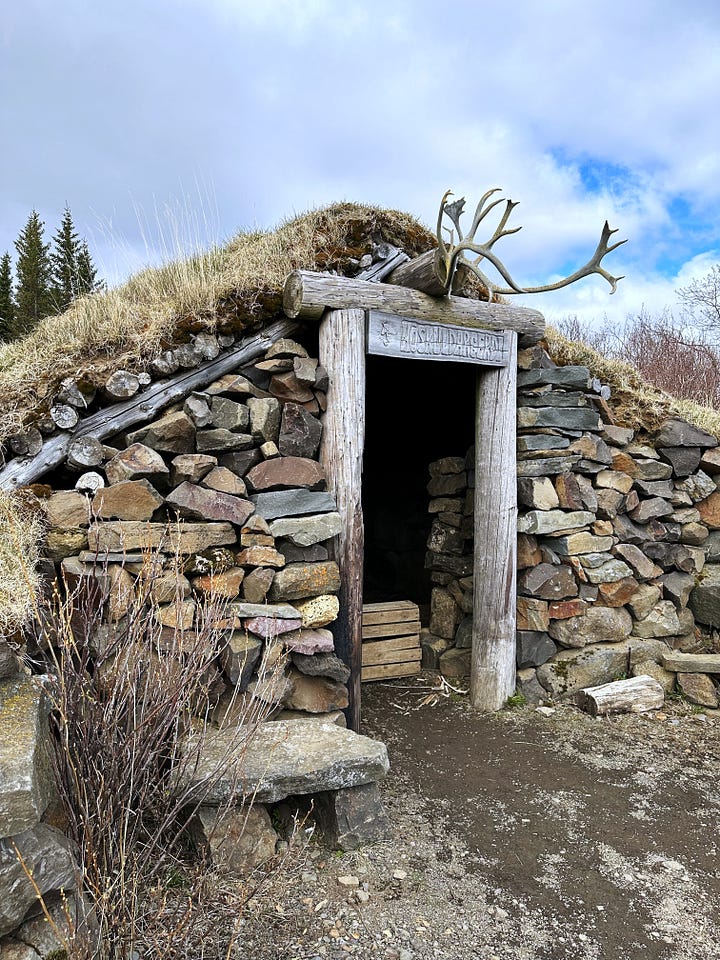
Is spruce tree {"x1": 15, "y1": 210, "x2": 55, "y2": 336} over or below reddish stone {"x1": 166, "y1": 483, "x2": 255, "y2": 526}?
over

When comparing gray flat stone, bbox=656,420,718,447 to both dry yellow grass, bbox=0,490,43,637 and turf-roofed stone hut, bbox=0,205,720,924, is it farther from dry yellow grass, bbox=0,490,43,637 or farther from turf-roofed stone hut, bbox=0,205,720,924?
dry yellow grass, bbox=0,490,43,637

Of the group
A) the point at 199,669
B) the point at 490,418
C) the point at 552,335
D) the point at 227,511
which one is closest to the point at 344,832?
the point at 199,669

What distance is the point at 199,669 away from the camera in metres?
2.59

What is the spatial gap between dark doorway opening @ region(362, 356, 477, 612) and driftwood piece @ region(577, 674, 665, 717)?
6.01 ft

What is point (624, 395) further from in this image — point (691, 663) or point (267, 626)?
point (267, 626)

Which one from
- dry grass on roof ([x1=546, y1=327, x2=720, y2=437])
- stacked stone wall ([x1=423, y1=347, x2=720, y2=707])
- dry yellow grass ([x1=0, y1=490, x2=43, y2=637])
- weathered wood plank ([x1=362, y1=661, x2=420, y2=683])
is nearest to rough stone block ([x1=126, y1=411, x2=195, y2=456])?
dry yellow grass ([x1=0, y1=490, x2=43, y2=637])

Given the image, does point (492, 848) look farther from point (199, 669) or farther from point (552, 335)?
point (552, 335)

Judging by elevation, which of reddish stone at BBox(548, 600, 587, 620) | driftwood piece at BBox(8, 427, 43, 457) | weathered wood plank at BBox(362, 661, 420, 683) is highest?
driftwood piece at BBox(8, 427, 43, 457)

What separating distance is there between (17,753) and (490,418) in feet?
12.2

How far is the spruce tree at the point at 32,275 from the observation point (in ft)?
45.5

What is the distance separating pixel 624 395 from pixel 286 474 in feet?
10.6

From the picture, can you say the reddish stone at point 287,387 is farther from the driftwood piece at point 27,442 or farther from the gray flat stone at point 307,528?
the driftwood piece at point 27,442

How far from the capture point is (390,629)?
575 cm

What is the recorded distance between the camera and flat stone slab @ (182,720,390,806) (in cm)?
286
